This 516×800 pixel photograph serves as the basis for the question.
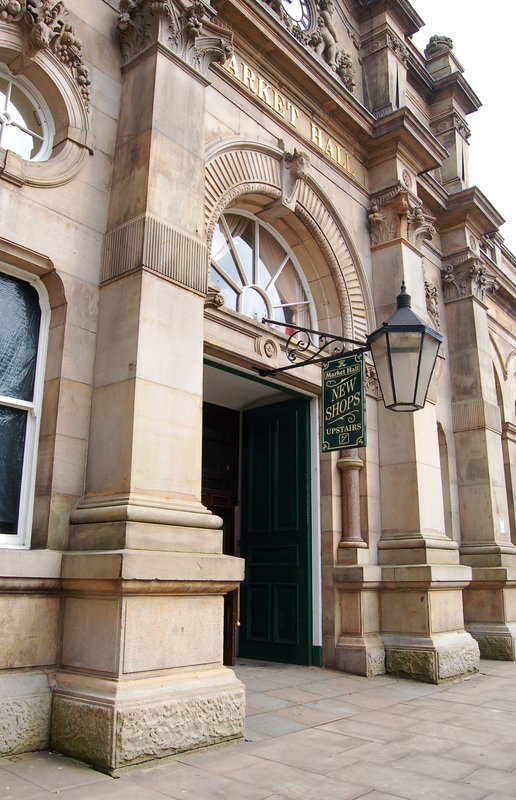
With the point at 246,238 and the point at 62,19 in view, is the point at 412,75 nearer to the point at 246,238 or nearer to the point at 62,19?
the point at 246,238

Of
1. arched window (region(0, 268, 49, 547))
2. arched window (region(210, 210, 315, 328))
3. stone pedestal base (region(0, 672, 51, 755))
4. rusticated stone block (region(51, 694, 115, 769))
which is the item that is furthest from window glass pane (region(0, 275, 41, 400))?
arched window (region(210, 210, 315, 328))

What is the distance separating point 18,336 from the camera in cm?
642

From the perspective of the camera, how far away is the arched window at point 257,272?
31.4 ft

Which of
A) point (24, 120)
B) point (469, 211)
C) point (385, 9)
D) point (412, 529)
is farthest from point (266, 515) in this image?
point (385, 9)

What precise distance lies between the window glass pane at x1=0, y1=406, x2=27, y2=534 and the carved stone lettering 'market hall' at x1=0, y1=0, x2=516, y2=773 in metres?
0.02

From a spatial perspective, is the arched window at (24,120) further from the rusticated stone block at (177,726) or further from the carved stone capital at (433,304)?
the carved stone capital at (433,304)

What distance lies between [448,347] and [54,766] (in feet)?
38.6

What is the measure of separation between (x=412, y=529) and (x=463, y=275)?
6.66m

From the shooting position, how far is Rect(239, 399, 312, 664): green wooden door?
33.2 ft

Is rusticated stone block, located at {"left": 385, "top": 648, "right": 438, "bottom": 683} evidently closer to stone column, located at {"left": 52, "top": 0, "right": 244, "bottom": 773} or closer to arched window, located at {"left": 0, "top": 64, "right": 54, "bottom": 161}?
stone column, located at {"left": 52, "top": 0, "right": 244, "bottom": 773}

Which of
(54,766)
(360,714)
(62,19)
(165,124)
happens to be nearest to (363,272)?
(165,124)

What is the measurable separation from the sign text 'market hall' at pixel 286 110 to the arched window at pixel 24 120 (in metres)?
3.35

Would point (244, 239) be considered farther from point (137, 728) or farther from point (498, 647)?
point (498, 647)

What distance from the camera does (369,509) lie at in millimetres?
10578
